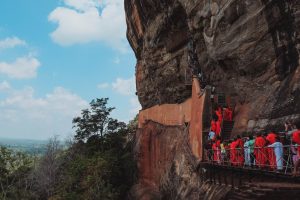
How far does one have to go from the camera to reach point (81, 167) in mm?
29219

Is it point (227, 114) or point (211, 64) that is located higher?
point (211, 64)

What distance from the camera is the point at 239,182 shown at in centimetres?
1269

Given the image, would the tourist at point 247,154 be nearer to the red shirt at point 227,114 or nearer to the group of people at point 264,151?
the group of people at point 264,151

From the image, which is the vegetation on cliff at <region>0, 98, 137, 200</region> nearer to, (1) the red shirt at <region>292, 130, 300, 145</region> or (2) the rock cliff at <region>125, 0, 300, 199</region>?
(2) the rock cliff at <region>125, 0, 300, 199</region>

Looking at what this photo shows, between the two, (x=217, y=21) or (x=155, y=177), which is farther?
(x=155, y=177)

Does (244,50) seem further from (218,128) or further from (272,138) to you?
(272,138)

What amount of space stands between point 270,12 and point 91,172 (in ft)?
59.0

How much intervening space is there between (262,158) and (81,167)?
1979cm

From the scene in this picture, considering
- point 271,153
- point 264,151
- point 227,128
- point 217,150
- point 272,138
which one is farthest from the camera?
point 227,128

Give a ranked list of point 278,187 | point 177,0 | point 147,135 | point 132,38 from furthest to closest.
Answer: point 132,38
point 147,135
point 177,0
point 278,187

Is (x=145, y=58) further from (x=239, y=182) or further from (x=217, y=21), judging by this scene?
(x=239, y=182)

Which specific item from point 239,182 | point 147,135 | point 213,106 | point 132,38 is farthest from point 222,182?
point 132,38

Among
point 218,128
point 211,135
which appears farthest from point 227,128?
point 211,135

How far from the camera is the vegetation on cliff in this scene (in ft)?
91.4
